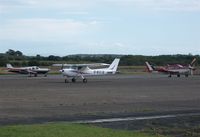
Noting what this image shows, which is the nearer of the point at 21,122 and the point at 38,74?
the point at 21,122

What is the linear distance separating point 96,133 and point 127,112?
28.0 ft

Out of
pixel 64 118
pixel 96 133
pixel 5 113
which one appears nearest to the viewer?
pixel 96 133

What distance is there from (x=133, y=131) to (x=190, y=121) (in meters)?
3.93

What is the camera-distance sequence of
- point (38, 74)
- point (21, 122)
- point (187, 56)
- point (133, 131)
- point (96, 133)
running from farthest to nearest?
point (187, 56)
point (38, 74)
point (21, 122)
point (133, 131)
point (96, 133)

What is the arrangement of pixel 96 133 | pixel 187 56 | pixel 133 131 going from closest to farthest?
pixel 96 133 → pixel 133 131 → pixel 187 56

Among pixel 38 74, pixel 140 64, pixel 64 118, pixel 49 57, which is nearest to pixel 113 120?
pixel 64 118

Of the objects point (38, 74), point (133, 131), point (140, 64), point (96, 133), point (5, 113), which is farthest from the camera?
point (140, 64)

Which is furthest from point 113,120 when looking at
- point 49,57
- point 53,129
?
point 49,57

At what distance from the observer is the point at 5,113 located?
21266 millimetres

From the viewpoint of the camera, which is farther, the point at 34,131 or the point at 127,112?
the point at 127,112

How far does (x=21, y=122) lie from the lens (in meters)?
17.5

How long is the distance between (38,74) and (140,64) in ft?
246

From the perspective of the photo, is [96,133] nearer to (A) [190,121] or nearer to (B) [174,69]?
(A) [190,121]

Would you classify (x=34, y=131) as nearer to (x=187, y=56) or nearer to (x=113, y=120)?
(x=113, y=120)
